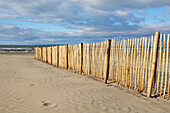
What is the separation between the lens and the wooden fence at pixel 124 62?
13.8ft

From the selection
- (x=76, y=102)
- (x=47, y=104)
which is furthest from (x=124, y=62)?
(x=47, y=104)

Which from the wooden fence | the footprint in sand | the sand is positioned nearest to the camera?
the sand

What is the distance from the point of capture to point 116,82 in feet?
18.9

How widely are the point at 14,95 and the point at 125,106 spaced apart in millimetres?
3091

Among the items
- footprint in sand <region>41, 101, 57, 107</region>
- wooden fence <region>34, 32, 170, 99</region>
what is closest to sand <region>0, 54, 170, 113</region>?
footprint in sand <region>41, 101, 57, 107</region>

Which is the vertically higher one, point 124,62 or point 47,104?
point 124,62

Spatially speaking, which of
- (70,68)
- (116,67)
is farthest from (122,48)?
(70,68)

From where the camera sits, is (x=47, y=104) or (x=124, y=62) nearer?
(x=47, y=104)

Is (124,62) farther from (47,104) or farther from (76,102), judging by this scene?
(47,104)

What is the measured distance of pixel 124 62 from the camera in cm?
517

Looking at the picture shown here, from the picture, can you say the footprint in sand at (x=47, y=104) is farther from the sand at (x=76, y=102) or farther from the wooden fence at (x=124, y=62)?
the wooden fence at (x=124, y=62)

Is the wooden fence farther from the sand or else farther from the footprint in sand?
the footprint in sand

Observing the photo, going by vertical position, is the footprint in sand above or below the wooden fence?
below

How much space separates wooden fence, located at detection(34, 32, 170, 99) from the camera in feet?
13.8
